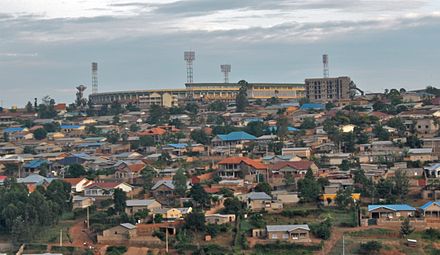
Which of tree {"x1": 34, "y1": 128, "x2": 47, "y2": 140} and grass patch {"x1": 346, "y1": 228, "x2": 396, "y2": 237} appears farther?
tree {"x1": 34, "y1": 128, "x2": 47, "y2": 140}

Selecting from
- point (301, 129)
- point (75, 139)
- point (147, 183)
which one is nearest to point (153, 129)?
point (75, 139)

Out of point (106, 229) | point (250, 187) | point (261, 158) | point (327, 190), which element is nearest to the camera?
point (106, 229)

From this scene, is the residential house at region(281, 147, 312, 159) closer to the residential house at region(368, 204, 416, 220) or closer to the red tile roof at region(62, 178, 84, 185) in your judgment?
the red tile roof at region(62, 178, 84, 185)

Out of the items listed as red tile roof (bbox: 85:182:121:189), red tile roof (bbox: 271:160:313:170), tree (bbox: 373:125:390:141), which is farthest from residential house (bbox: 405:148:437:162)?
red tile roof (bbox: 85:182:121:189)

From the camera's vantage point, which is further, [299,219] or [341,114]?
[341,114]

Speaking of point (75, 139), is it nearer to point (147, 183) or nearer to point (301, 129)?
point (301, 129)

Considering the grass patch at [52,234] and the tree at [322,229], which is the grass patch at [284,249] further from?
the grass patch at [52,234]
